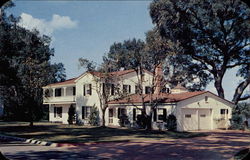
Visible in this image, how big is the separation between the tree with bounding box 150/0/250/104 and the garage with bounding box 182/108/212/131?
8.52 metres

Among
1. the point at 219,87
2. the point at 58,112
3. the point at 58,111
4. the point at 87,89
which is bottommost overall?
the point at 58,112

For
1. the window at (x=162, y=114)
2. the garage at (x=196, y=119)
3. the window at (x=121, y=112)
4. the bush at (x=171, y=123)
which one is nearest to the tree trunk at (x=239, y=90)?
the garage at (x=196, y=119)

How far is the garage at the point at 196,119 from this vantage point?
3029 cm

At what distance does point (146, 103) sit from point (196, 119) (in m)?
5.48

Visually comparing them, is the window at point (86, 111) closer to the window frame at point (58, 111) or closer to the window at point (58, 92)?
the window frame at point (58, 111)

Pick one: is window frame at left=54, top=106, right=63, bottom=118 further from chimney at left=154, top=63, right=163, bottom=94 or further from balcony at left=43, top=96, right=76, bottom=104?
chimney at left=154, top=63, right=163, bottom=94

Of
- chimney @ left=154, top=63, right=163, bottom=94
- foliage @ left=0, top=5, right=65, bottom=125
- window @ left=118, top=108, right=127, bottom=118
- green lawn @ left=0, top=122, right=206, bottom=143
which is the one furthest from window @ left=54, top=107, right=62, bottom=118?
chimney @ left=154, top=63, right=163, bottom=94

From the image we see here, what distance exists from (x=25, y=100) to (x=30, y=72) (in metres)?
3.33

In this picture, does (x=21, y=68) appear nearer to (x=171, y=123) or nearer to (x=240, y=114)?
(x=171, y=123)

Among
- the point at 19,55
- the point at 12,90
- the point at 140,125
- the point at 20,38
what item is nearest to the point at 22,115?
the point at 12,90

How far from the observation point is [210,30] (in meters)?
38.1

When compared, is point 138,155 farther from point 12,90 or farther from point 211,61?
point 12,90

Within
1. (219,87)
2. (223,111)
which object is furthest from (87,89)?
(219,87)

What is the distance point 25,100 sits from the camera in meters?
32.3
